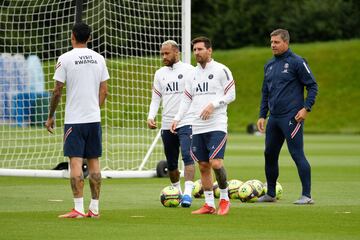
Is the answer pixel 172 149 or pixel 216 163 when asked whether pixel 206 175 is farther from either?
pixel 172 149

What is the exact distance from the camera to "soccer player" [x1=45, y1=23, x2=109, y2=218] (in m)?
13.0

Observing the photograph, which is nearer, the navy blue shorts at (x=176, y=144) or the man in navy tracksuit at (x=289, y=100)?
the man in navy tracksuit at (x=289, y=100)

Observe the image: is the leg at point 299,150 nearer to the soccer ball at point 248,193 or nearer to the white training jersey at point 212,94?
the soccer ball at point 248,193

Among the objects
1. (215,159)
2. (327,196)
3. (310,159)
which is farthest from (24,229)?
(310,159)

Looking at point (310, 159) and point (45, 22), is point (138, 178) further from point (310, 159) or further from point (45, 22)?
point (310, 159)

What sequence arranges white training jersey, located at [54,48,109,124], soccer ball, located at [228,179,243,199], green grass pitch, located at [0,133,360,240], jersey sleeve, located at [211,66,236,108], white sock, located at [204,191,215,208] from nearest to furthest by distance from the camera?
1. green grass pitch, located at [0,133,360,240]
2. white training jersey, located at [54,48,109,124]
3. jersey sleeve, located at [211,66,236,108]
4. white sock, located at [204,191,215,208]
5. soccer ball, located at [228,179,243,199]

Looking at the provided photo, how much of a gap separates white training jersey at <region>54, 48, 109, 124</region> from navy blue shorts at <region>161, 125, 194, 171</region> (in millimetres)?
2710

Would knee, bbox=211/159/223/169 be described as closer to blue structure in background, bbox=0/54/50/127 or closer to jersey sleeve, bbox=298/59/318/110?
jersey sleeve, bbox=298/59/318/110

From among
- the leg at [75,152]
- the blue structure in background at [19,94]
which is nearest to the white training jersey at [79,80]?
the leg at [75,152]

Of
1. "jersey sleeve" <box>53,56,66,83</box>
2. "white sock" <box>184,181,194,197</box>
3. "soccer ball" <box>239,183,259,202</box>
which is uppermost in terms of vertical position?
"jersey sleeve" <box>53,56,66,83</box>

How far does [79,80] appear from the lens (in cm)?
1305

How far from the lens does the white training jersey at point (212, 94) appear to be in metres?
13.9

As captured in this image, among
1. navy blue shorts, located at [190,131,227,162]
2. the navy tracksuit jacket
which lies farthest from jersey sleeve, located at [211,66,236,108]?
the navy tracksuit jacket

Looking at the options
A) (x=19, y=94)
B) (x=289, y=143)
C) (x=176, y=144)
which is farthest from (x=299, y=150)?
(x=19, y=94)
